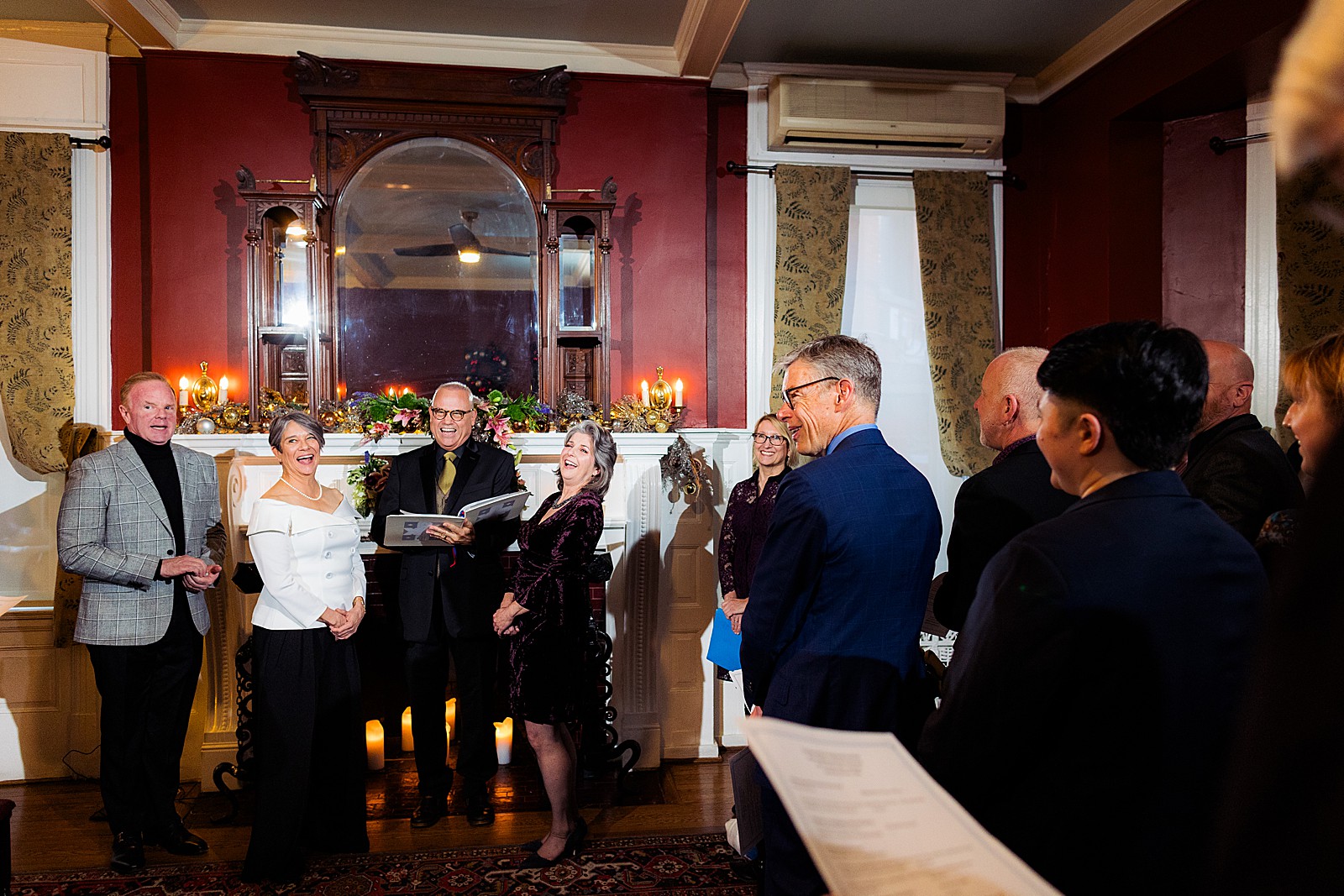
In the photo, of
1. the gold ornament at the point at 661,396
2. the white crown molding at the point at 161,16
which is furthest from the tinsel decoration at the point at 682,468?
the white crown molding at the point at 161,16

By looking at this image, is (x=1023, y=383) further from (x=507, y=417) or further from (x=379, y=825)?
(x=379, y=825)

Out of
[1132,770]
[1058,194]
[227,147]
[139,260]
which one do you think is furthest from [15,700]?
[1058,194]

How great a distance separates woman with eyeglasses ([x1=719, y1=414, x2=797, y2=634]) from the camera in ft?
11.7

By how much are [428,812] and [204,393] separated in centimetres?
232

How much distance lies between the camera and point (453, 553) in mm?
3641

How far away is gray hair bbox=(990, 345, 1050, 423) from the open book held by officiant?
193 cm

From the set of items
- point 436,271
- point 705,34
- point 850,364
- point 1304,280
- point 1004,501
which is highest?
point 705,34

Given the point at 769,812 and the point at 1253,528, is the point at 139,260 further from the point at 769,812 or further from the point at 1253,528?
the point at 1253,528

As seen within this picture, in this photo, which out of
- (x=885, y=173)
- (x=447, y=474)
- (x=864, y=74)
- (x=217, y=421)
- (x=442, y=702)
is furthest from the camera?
(x=885, y=173)

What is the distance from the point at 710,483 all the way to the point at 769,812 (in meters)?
2.65

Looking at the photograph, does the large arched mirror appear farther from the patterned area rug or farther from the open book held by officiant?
the patterned area rug

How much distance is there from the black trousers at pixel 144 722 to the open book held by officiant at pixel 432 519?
0.91m

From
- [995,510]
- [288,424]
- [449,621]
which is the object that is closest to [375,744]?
[449,621]

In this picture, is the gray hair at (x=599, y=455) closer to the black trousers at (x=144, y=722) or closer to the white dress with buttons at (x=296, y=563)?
the white dress with buttons at (x=296, y=563)
